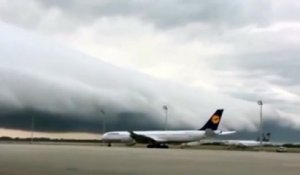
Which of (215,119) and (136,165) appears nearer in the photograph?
(136,165)

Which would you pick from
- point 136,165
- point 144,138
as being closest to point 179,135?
point 144,138

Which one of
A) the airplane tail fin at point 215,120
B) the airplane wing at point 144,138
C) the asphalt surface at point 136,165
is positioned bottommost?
the asphalt surface at point 136,165

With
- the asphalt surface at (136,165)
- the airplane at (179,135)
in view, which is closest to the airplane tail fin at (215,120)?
the airplane at (179,135)

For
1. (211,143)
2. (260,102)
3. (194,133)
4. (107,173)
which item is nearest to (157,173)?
(107,173)

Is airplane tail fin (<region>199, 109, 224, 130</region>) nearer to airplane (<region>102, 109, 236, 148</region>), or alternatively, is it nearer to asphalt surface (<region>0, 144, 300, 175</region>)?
airplane (<region>102, 109, 236, 148</region>)

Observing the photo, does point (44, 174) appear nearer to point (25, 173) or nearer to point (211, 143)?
point (25, 173)

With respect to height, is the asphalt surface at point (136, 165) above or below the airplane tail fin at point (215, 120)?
below

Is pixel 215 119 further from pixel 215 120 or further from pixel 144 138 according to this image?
pixel 144 138

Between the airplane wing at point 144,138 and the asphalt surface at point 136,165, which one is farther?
the airplane wing at point 144,138

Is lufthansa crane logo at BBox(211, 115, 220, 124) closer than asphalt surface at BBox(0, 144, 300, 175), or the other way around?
asphalt surface at BBox(0, 144, 300, 175)

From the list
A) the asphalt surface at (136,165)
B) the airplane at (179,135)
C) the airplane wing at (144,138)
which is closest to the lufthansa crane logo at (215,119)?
the airplane at (179,135)

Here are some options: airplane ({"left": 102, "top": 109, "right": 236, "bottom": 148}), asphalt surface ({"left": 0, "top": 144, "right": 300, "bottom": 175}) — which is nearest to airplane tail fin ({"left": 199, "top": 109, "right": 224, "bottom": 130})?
airplane ({"left": 102, "top": 109, "right": 236, "bottom": 148})

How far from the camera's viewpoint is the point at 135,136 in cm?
11400

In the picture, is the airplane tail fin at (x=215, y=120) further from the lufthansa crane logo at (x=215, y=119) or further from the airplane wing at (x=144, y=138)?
the airplane wing at (x=144, y=138)
